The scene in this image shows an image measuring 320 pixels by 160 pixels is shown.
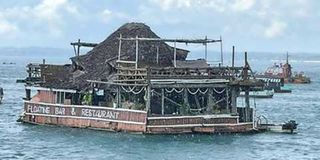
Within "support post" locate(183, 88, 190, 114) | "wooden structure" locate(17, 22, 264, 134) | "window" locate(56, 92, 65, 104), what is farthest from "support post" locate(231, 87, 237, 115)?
"window" locate(56, 92, 65, 104)

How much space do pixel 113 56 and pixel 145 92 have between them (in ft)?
23.8

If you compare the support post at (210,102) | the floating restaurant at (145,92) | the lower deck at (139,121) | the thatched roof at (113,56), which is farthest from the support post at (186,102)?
the thatched roof at (113,56)

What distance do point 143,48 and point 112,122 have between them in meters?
7.81

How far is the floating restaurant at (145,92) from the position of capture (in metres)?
56.2

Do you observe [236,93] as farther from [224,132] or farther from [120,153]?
[120,153]

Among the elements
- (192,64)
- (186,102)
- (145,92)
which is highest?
(192,64)

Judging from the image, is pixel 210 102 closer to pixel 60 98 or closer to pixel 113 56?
pixel 113 56

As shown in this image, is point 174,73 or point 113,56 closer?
point 174,73

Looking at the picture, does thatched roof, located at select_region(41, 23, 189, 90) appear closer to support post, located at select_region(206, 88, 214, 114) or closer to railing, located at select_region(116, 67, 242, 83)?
railing, located at select_region(116, 67, 242, 83)

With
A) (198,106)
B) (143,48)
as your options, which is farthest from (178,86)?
(143,48)

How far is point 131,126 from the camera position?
56312 mm

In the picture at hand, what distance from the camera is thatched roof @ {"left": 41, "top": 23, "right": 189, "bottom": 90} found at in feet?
202

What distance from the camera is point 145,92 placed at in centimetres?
5709

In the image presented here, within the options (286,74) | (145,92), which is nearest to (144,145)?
(145,92)
